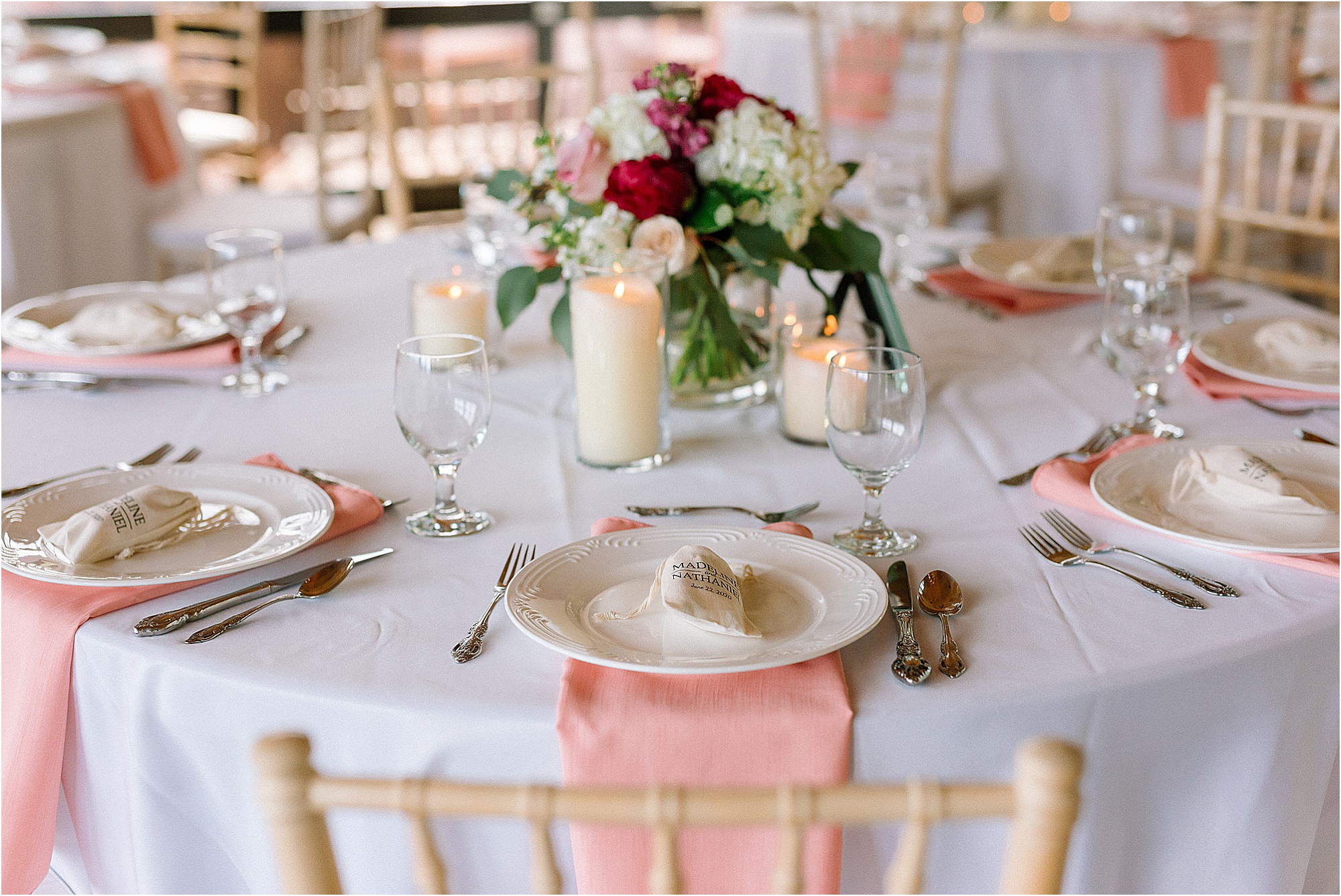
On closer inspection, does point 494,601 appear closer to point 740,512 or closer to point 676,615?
point 676,615

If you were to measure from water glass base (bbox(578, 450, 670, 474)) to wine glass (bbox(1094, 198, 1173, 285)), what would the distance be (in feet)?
2.85

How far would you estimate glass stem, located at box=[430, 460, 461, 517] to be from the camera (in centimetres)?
107

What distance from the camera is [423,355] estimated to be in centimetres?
102

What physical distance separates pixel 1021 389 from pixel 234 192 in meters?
3.04

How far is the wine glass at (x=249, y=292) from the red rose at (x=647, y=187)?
45 cm

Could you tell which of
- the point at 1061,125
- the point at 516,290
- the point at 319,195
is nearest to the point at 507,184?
the point at 516,290

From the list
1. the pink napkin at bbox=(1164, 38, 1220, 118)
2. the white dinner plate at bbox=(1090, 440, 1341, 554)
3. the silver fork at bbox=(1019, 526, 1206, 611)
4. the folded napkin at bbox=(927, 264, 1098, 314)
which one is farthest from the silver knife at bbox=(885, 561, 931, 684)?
the pink napkin at bbox=(1164, 38, 1220, 118)

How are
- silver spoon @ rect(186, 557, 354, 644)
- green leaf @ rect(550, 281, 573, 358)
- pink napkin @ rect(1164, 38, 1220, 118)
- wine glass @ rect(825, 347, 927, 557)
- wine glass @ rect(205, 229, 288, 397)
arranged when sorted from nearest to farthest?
silver spoon @ rect(186, 557, 354, 644)
wine glass @ rect(825, 347, 927, 557)
green leaf @ rect(550, 281, 573, 358)
wine glass @ rect(205, 229, 288, 397)
pink napkin @ rect(1164, 38, 1220, 118)

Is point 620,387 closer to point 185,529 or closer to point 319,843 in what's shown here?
point 185,529

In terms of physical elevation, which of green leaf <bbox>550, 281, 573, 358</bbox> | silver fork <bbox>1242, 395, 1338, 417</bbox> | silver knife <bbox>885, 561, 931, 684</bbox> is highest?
green leaf <bbox>550, 281, 573, 358</bbox>

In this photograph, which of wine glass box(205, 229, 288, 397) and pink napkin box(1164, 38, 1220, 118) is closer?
wine glass box(205, 229, 288, 397)

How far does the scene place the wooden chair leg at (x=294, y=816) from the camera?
55cm

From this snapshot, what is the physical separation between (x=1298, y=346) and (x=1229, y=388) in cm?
14

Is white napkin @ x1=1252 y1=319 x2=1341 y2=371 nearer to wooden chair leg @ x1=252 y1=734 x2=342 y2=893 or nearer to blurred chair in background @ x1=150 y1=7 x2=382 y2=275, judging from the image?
wooden chair leg @ x1=252 y1=734 x2=342 y2=893
